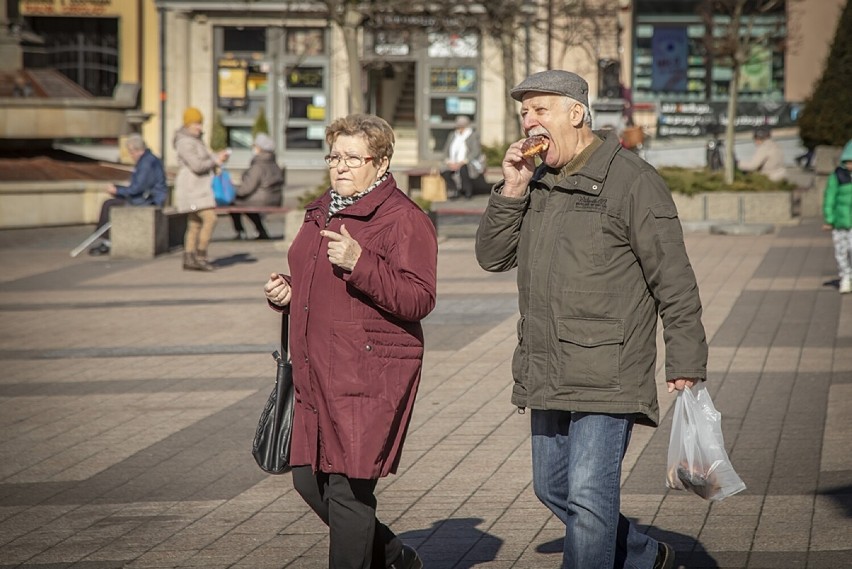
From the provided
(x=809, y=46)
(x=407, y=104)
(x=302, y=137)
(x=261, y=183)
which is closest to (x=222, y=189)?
(x=261, y=183)

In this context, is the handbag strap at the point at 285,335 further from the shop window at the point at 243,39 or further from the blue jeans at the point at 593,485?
the shop window at the point at 243,39

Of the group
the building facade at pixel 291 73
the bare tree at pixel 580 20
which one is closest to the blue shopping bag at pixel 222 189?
the bare tree at pixel 580 20

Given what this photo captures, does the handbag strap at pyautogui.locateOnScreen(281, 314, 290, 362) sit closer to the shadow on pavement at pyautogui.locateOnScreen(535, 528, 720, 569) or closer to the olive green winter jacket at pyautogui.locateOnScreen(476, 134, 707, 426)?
the olive green winter jacket at pyautogui.locateOnScreen(476, 134, 707, 426)

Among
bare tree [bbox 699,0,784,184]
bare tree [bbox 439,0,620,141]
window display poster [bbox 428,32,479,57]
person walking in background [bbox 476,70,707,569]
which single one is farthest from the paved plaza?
window display poster [bbox 428,32,479,57]

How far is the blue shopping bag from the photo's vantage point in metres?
20.2

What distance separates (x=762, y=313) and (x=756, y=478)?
Answer: 570cm

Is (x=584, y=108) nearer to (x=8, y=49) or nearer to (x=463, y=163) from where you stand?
(x=463, y=163)

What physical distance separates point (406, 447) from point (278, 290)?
2992 millimetres

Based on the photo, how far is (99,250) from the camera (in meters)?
19.2

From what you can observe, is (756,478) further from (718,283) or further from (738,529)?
(718,283)

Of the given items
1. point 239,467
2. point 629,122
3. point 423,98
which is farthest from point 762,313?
point 423,98

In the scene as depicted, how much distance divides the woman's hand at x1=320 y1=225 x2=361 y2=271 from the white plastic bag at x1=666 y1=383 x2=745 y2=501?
3.74ft

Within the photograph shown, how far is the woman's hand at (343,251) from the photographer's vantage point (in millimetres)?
4770

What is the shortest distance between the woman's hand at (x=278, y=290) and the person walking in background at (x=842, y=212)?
9.67m
